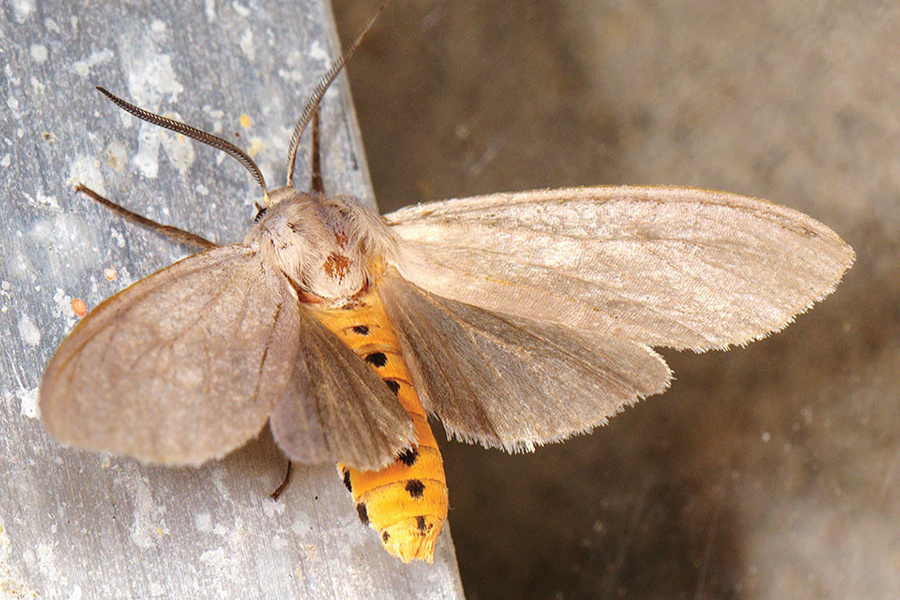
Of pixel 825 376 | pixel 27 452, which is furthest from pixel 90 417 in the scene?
pixel 825 376

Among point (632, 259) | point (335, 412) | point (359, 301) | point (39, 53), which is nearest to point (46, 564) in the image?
point (335, 412)

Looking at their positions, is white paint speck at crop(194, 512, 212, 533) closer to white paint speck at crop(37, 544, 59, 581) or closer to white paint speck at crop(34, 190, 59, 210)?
white paint speck at crop(37, 544, 59, 581)

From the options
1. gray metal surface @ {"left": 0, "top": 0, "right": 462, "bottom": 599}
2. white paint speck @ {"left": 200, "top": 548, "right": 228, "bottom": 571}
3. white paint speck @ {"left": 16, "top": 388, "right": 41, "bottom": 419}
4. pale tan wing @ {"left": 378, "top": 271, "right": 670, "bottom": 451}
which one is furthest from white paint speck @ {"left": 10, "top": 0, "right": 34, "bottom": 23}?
A: white paint speck @ {"left": 200, "top": 548, "right": 228, "bottom": 571}

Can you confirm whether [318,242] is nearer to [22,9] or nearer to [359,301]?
[359,301]

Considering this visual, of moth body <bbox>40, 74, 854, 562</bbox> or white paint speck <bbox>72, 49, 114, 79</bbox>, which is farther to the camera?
white paint speck <bbox>72, 49, 114, 79</bbox>

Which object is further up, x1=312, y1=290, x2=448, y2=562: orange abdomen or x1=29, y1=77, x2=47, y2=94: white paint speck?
x1=29, y1=77, x2=47, y2=94: white paint speck
